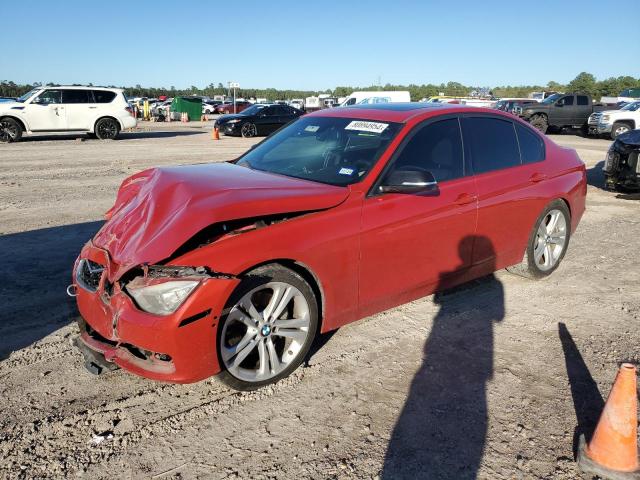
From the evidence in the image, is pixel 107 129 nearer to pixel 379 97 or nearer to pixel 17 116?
pixel 17 116

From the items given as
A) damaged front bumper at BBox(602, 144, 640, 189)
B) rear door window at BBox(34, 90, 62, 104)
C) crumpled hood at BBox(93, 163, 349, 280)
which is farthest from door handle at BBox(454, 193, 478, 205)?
rear door window at BBox(34, 90, 62, 104)

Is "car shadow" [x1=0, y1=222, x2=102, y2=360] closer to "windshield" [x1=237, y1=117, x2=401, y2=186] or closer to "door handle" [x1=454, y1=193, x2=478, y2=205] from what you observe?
"windshield" [x1=237, y1=117, x2=401, y2=186]

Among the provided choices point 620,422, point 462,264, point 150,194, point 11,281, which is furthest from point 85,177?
point 620,422

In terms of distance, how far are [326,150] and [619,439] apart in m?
2.75

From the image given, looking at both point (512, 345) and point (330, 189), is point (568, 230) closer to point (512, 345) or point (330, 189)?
point (512, 345)

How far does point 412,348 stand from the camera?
381cm

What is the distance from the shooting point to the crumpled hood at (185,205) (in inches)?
117

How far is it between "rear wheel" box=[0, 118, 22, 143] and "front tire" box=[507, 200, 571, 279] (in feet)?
58.7

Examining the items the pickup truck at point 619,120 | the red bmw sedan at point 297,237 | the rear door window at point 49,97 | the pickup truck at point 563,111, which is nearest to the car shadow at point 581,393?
the red bmw sedan at point 297,237

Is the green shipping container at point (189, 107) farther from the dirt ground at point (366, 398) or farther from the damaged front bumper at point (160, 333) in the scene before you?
the damaged front bumper at point (160, 333)

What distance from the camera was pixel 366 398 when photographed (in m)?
3.20

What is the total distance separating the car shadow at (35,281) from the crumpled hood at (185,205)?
103 centimetres

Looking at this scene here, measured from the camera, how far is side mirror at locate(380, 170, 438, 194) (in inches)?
139

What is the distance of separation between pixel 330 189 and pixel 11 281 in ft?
10.7
